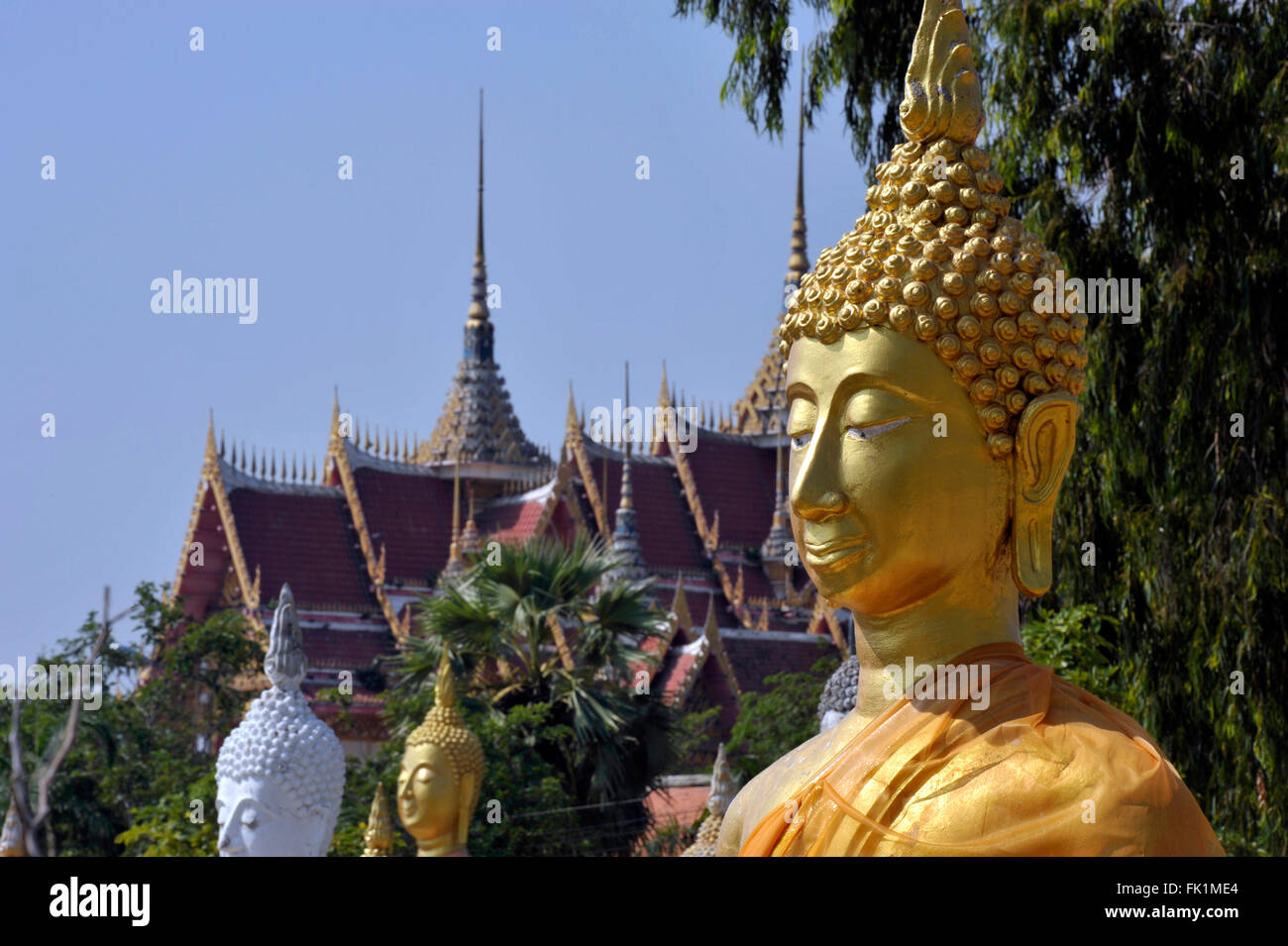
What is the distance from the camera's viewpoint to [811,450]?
12.6ft

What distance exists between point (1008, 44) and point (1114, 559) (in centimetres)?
306

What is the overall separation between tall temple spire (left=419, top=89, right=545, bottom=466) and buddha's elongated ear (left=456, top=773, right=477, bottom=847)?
24922mm

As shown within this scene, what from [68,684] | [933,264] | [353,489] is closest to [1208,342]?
[933,264]

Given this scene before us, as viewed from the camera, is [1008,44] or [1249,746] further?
[1008,44]

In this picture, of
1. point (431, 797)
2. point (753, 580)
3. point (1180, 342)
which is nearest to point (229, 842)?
point (431, 797)

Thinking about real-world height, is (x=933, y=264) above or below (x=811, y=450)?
above

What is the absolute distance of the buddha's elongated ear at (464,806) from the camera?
31.0 feet

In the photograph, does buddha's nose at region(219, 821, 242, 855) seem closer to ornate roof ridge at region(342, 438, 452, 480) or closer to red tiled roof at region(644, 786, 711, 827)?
red tiled roof at region(644, 786, 711, 827)

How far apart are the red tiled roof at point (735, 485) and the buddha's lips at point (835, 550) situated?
98.9 ft

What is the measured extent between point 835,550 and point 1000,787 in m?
0.57

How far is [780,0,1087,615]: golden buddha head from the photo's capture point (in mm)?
3801

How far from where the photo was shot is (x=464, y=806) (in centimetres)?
945

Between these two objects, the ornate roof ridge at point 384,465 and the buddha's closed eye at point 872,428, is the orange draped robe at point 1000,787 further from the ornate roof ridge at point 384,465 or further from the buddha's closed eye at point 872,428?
the ornate roof ridge at point 384,465
